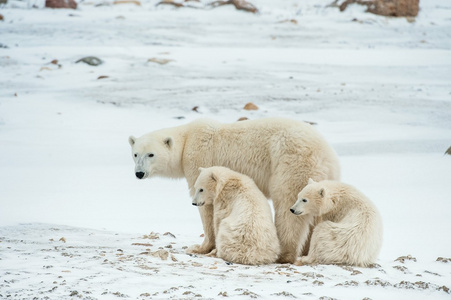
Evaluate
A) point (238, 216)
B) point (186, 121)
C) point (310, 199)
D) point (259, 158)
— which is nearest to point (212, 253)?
point (238, 216)

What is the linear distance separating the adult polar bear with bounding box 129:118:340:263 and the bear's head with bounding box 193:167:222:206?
0.29m

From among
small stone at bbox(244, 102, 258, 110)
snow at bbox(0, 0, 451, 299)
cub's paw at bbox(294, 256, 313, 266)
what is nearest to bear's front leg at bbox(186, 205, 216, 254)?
snow at bbox(0, 0, 451, 299)

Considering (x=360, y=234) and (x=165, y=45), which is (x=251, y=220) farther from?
(x=165, y=45)

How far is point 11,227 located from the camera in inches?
287

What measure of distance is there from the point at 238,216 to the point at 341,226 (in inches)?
39.1

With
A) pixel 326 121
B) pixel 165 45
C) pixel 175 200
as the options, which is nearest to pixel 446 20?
pixel 165 45

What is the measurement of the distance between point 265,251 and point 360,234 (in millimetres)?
922

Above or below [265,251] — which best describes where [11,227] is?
below

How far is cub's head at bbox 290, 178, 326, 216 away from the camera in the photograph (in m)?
5.68

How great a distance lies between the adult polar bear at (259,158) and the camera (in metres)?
6.02

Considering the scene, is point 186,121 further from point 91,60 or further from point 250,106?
point 91,60

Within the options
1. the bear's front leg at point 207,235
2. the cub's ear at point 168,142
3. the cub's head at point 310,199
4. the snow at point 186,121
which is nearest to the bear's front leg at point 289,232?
the cub's head at point 310,199

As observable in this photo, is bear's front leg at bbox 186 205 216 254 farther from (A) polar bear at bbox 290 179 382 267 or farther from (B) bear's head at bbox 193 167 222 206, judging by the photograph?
(A) polar bear at bbox 290 179 382 267

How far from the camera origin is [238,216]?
19.3 feet
